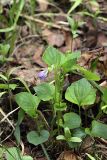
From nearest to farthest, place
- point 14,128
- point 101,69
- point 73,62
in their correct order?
point 73,62
point 14,128
point 101,69

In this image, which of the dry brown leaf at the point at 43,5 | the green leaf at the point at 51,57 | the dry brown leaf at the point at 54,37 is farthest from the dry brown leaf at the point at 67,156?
the dry brown leaf at the point at 43,5

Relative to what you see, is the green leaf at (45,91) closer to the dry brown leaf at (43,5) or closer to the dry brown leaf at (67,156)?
the dry brown leaf at (67,156)

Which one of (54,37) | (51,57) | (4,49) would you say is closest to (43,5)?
(54,37)

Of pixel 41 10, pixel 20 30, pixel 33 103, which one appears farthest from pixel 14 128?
pixel 41 10

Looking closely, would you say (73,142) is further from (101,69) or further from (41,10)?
(41,10)

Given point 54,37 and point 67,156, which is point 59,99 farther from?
point 54,37

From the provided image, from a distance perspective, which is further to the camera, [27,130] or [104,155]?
[27,130]
